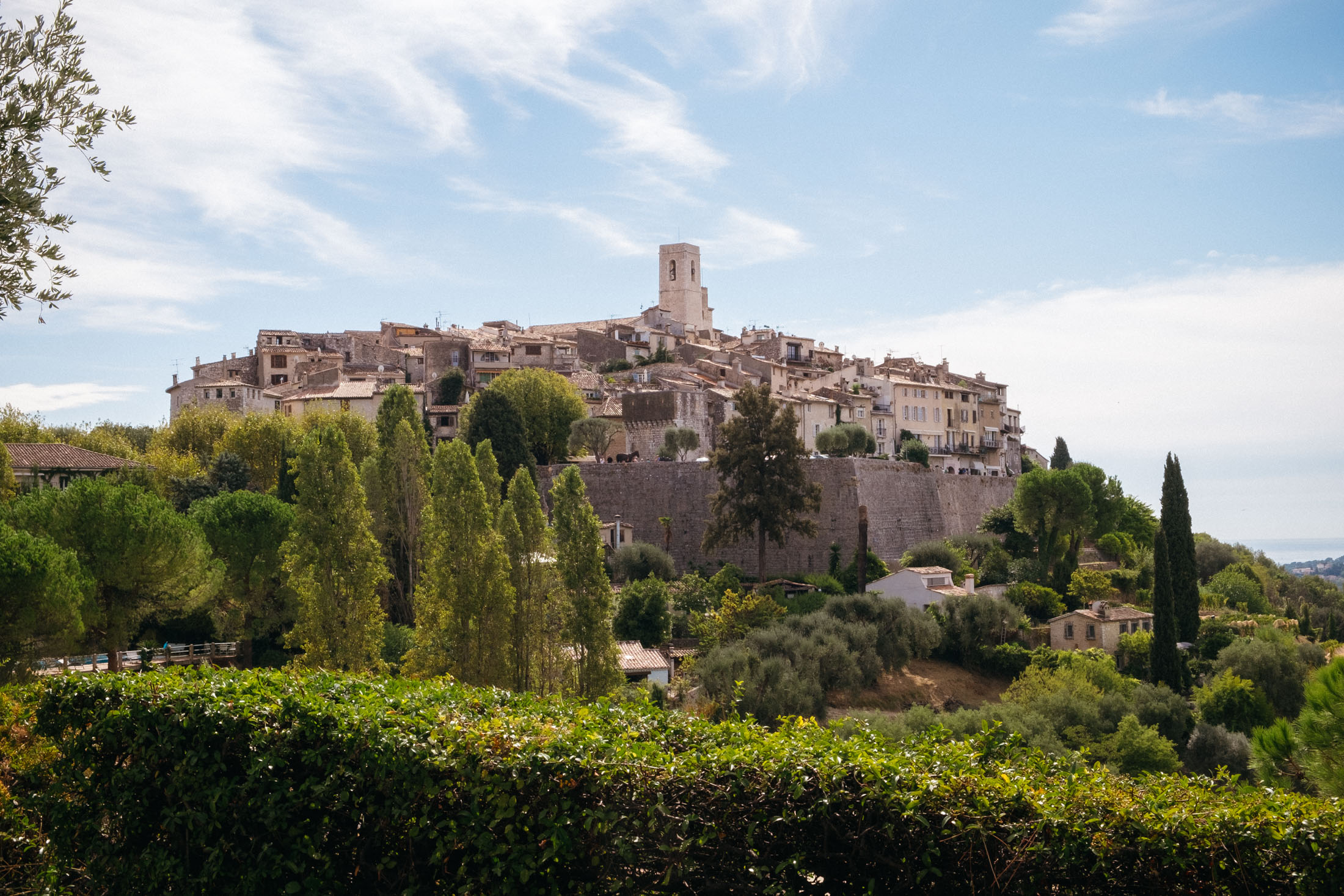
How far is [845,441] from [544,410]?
15.9m

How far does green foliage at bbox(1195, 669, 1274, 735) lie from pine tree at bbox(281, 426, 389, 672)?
24.6 m

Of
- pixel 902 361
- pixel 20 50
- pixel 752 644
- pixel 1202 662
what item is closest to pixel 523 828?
pixel 20 50

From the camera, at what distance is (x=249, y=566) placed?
35.0m

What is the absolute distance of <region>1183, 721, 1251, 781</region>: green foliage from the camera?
30.2 metres

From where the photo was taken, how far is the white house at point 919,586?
43.2 meters

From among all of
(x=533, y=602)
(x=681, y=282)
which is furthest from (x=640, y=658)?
(x=681, y=282)

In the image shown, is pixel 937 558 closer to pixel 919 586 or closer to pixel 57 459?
pixel 919 586

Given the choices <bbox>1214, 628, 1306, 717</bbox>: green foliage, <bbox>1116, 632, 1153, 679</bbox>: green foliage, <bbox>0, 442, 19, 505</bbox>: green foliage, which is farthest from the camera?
<bbox>1116, 632, 1153, 679</bbox>: green foliage

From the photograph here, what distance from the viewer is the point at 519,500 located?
26.4 meters

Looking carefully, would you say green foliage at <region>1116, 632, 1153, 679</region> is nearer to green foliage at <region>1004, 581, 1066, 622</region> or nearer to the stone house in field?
green foliage at <region>1004, 581, 1066, 622</region>

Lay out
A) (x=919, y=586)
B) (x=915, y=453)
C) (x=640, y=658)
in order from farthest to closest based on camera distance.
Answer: (x=915, y=453) → (x=919, y=586) → (x=640, y=658)

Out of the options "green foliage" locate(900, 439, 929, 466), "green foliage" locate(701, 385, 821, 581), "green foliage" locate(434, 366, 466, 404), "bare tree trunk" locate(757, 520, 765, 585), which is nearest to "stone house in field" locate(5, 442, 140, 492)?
"green foliage" locate(434, 366, 466, 404)

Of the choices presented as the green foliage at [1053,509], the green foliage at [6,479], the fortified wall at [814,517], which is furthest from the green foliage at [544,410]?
the green foliage at [1053,509]

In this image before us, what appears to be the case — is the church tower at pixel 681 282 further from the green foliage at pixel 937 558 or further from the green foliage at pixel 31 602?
the green foliage at pixel 31 602
